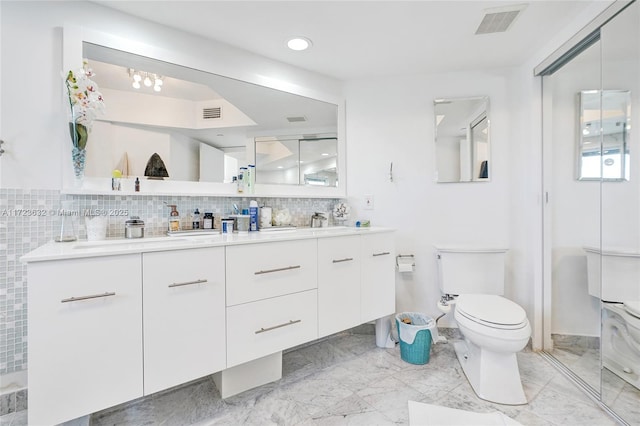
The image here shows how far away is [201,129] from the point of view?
1.84m

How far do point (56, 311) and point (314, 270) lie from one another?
116cm

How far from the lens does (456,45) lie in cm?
197

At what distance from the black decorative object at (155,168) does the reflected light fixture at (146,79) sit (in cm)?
40

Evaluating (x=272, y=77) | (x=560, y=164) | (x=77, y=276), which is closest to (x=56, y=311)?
(x=77, y=276)

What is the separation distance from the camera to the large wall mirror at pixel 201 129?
1.58 metres

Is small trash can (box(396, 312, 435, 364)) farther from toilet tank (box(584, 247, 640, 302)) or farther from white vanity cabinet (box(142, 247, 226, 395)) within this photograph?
white vanity cabinet (box(142, 247, 226, 395))

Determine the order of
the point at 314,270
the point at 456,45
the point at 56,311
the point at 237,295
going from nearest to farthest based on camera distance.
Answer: the point at 56,311 → the point at 237,295 → the point at 314,270 → the point at 456,45

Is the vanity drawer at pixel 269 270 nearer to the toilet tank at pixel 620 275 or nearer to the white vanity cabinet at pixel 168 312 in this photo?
the white vanity cabinet at pixel 168 312

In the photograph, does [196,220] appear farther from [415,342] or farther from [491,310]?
[491,310]

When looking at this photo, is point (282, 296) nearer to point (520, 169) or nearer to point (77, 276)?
point (77, 276)

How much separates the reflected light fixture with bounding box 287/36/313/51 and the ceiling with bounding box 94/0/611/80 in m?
0.04

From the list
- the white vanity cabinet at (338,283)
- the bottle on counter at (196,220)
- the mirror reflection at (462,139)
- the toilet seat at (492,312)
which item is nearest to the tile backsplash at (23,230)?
the bottle on counter at (196,220)

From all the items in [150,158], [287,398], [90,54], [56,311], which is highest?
[90,54]

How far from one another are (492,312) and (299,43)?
208cm
